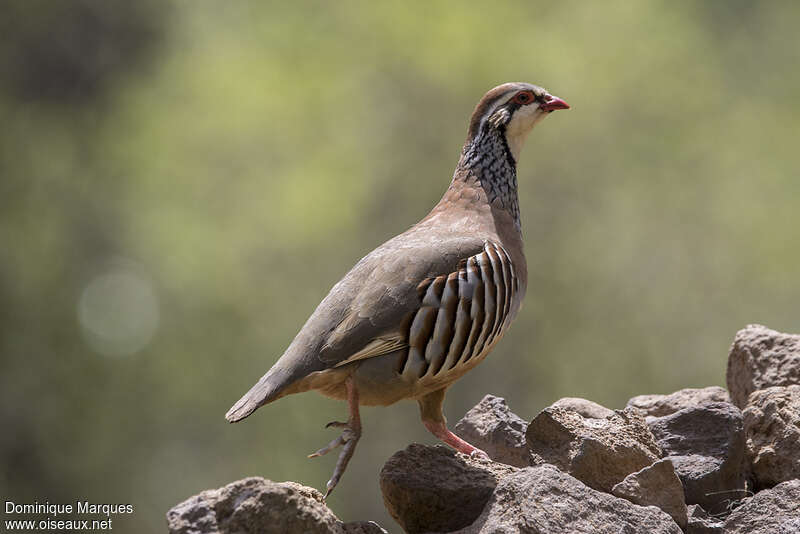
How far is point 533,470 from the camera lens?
3.93m

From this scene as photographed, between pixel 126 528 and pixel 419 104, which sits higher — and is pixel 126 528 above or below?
below

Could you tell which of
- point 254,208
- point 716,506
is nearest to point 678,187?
point 254,208

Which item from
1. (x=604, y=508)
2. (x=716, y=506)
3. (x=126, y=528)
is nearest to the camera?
(x=604, y=508)

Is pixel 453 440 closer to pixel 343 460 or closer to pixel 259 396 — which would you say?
pixel 343 460

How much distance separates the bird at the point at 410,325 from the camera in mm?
4547

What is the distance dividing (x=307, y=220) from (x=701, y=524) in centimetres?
1394

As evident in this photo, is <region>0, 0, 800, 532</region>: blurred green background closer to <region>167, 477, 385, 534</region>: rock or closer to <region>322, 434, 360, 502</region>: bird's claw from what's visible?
<region>322, 434, 360, 502</region>: bird's claw

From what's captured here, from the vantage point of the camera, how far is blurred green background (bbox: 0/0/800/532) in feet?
56.4

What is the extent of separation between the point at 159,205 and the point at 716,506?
15118 millimetres

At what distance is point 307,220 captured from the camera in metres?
17.8

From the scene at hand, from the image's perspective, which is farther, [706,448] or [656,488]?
[706,448]

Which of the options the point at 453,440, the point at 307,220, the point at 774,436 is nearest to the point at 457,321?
the point at 453,440

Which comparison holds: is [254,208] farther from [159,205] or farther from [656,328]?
[656,328]

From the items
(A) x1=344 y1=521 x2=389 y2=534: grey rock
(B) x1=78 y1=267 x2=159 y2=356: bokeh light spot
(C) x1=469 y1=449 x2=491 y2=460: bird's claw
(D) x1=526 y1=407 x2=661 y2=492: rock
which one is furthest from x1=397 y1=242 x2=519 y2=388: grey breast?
(B) x1=78 y1=267 x2=159 y2=356: bokeh light spot
